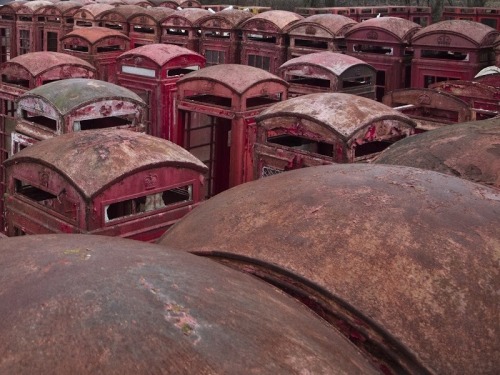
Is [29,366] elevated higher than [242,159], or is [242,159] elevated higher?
[29,366]

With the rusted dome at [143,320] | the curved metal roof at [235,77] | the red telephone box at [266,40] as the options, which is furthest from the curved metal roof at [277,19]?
the rusted dome at [143,320]

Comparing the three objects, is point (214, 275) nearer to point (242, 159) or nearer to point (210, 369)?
point (210, 369)

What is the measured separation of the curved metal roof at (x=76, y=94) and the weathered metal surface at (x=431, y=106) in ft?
9.79

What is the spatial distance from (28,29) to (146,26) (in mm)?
4027

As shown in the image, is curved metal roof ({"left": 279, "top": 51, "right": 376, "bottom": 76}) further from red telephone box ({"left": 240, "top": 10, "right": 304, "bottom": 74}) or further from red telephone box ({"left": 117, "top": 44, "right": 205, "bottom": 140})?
red telephone box ({"left": 240, "top": 10, "right": 304, "bottom": 74})

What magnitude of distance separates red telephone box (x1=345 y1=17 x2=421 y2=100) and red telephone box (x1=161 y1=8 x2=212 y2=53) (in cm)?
304

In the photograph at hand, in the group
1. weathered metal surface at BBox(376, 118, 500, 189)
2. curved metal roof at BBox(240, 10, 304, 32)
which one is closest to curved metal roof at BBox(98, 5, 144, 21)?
curved metal roof at BBox(240, 10, 304, 32)

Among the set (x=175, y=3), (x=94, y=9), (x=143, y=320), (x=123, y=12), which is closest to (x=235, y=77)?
(x=143, y=320)

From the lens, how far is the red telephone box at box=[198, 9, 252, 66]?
39.1 feet

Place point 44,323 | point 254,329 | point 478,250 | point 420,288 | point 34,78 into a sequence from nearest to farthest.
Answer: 1. point 44,323
2. point 254,329
3. point 420,288
4. point 478,250
5. point 34,78

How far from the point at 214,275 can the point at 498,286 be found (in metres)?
1.12

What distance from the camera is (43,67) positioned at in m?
8.29

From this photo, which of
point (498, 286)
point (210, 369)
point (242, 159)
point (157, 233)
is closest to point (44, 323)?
point (210, 369)

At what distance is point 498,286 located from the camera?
2.38 meters
